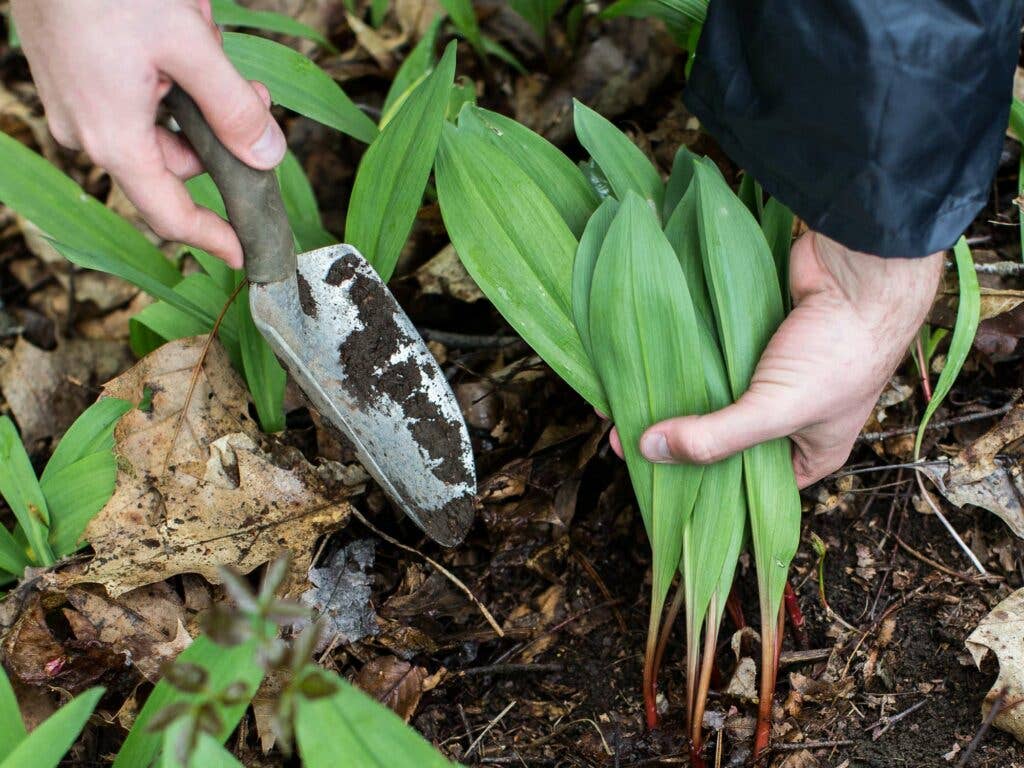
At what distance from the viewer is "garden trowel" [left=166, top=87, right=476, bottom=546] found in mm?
1602

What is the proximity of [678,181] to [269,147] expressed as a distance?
789 mm

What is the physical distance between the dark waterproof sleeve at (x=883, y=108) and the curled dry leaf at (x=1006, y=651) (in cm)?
69

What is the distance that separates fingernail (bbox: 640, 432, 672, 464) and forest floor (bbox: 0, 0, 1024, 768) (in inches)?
9.7

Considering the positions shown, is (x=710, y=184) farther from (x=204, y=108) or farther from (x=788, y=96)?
(x=204, y=108)

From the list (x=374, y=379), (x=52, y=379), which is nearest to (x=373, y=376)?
(x=374, y=379)

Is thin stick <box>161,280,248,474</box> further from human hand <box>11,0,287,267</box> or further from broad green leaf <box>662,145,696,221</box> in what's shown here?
broad green leaf <box>662,145,696,221</box>

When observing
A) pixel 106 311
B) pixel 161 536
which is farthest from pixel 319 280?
pixel 106 311

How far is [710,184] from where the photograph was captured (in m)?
1.52

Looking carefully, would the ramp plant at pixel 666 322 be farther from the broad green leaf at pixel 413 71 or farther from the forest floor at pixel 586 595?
the broad green leaf at pixel 413 71

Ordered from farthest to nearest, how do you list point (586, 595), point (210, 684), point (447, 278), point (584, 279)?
point (447, 278)
point (586, 595)
point (584, 279)
point (210, 684)

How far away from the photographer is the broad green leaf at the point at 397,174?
164 centimetres

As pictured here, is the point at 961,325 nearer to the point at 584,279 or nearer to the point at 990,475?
the point at 990,475

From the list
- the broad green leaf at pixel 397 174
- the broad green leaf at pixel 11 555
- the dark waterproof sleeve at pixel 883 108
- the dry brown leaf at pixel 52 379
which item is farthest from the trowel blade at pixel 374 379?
the dry brown leaf at pixel 52 379

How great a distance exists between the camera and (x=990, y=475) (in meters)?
1.68
